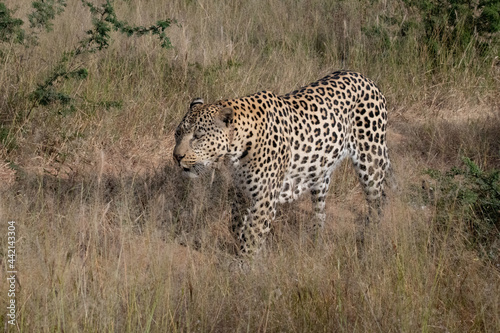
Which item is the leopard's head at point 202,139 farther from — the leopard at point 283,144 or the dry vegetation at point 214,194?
the dry vegetation at point 214,194

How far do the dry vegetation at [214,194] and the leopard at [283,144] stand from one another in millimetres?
241

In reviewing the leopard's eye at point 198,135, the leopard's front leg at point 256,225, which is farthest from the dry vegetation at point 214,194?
the leopard's eye at point 198,135

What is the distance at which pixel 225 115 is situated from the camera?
484cm

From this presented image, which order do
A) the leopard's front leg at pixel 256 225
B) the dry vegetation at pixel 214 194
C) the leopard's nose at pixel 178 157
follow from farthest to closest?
1. the leopard's front leg at pixel 256 225
2. the leopard's nose at pixel 178 157
3. the dry vegetation at pixel 214 194

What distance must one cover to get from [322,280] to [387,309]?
0.51 meters

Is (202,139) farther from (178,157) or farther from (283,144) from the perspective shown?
(283,144)

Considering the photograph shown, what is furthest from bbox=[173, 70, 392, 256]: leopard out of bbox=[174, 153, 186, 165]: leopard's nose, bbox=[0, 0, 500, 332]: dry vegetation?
bbox=[0, 0, 500, 332]: dry vegetation

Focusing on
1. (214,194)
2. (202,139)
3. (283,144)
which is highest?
(202,139)

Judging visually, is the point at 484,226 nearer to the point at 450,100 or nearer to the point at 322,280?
the point at 322,280

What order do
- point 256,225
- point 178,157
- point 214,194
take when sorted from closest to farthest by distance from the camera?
point 178,157
point 256,225
point 214,194

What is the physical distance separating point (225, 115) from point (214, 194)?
1.68 metres

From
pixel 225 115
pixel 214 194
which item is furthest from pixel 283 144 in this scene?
pixel 214 194

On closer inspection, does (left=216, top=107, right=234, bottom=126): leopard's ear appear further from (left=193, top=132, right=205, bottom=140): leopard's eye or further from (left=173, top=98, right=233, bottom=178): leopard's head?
(left=193, top=132, right=205, bottom=140): leopard's eye

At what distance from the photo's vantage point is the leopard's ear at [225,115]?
4.81 metres
